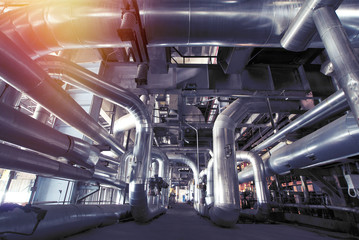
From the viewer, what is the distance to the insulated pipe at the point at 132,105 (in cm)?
262

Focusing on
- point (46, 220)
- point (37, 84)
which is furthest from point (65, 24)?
point (46, 220)

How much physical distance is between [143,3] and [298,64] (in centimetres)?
342

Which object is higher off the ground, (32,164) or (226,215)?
(32,164)

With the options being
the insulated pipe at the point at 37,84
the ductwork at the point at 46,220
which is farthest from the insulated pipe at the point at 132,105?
the ductwork at the point at 46,220

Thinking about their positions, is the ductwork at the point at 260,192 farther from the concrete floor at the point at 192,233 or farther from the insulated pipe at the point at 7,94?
the insulated pipe at the point at 7,94

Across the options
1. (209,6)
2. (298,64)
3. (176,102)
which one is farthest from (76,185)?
(298,64)

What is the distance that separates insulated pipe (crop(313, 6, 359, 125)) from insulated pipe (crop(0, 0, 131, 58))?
1982mm

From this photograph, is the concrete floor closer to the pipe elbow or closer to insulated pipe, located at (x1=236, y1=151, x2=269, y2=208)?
the pipe elbow

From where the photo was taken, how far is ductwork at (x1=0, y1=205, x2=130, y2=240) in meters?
Answer: 1.41

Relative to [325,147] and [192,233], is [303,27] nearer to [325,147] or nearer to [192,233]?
[325,147]

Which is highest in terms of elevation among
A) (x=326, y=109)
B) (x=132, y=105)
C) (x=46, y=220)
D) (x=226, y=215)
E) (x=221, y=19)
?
(x=221, y=19)

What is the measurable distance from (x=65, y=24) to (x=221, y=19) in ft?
5.86

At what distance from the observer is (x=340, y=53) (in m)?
1.36

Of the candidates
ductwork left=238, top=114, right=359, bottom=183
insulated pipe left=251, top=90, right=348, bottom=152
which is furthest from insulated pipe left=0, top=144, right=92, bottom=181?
insulated pipe left=251, top=90, right=348, bottom=152
